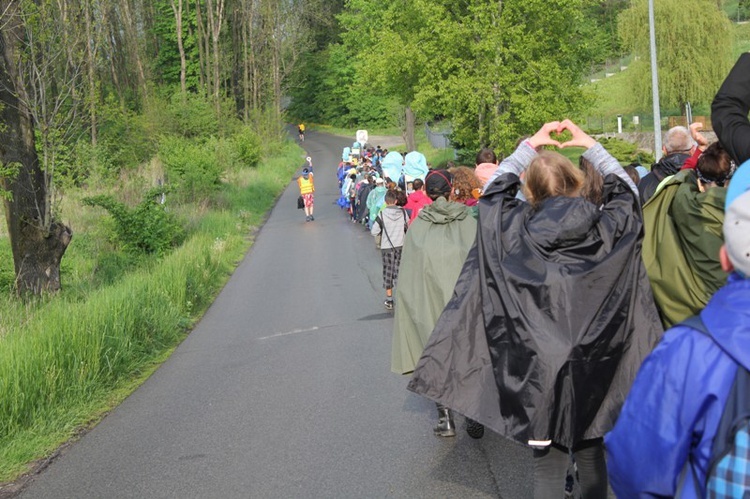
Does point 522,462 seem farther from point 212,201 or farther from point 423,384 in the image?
point 212,201

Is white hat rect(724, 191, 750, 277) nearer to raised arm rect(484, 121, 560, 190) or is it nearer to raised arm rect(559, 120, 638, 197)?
raised arm rect(559, 120, 638, 197)

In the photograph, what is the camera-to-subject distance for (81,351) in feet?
27.8

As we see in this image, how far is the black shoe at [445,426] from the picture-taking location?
6.59 meters

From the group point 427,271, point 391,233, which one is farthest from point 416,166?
point 427,271

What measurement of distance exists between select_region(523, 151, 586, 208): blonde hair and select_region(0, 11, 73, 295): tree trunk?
9.95 m

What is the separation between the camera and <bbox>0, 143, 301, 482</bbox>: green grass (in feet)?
23.3

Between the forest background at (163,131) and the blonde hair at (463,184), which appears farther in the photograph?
the forest background at (163,131)

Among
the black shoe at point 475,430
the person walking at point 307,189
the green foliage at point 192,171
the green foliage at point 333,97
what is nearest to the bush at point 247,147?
the green foliage at point 192,171

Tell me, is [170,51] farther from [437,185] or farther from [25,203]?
[437,185]

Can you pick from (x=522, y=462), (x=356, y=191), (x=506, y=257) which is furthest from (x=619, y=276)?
Answer: (x=356, y=191)

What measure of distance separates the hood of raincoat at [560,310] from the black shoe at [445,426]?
2373 millimetres

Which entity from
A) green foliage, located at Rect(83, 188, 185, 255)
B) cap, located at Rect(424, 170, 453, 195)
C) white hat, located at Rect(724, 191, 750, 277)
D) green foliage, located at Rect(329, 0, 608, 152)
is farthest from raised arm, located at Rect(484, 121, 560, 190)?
green foliage, located at Rect(329, 0, 608, 152)

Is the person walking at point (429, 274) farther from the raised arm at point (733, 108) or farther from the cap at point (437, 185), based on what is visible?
the raised arm at point (733, 108)

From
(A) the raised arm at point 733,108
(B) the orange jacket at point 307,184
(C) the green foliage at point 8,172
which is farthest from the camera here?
(B) the orange jacket at point 307,184
